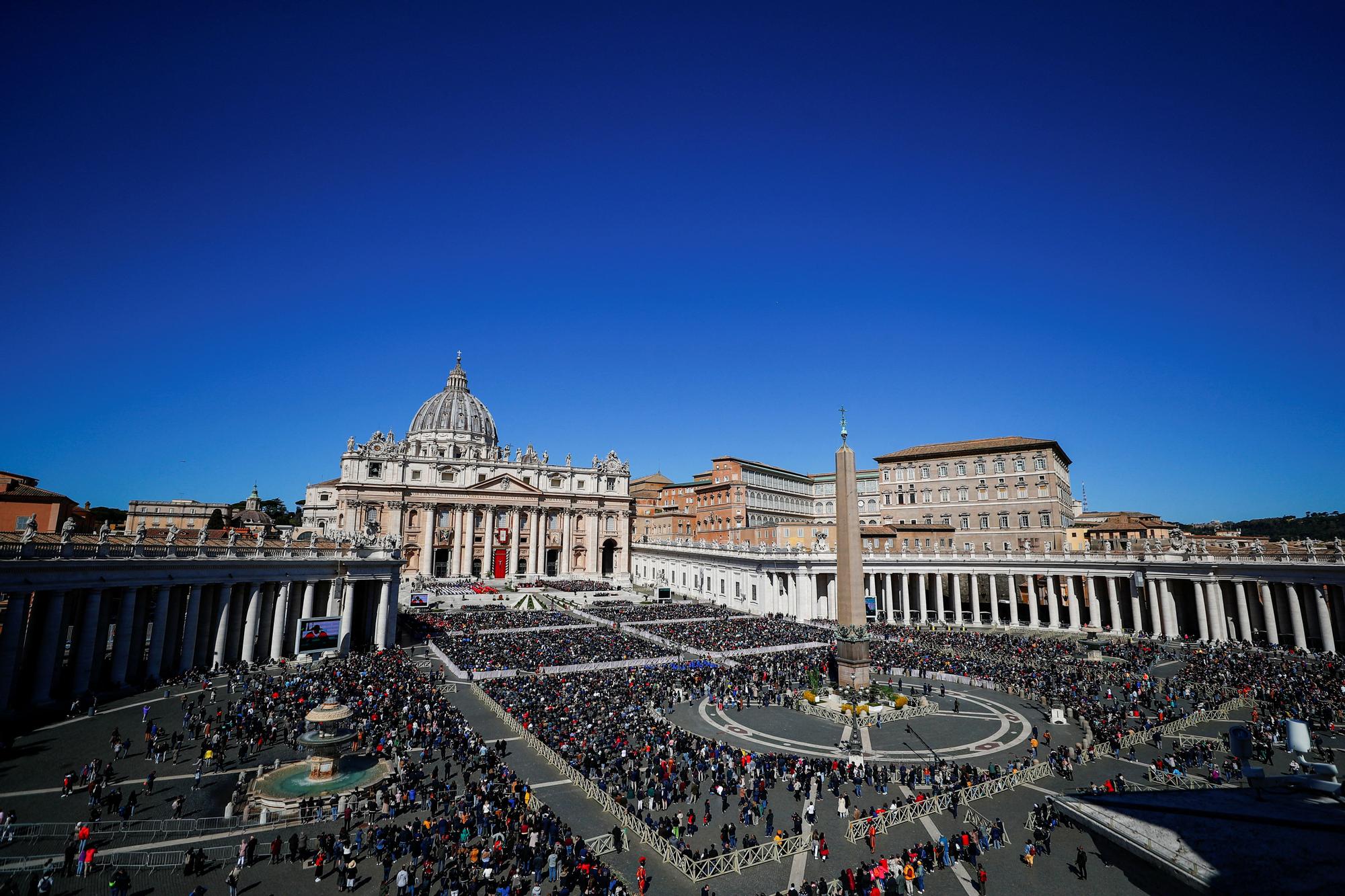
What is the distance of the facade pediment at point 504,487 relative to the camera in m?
88.3

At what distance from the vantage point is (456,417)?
364ft

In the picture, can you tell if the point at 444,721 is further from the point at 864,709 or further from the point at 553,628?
the point at 553,628

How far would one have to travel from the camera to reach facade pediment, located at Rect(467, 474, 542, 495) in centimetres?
8831

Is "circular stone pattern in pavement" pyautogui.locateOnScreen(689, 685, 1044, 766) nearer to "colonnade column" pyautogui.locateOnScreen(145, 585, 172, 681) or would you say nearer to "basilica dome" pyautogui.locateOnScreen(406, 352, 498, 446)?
"colonnade column" pyautogui.locateOnScreen(145, 585, 172, 681)

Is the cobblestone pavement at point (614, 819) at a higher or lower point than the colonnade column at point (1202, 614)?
lower

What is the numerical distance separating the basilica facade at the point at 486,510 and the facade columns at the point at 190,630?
43.0 m

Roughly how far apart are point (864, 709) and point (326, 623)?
26811 millimetres

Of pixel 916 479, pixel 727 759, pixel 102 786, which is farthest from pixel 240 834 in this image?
pixel 916 479

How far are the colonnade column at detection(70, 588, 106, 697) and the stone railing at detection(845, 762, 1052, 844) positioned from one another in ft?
101

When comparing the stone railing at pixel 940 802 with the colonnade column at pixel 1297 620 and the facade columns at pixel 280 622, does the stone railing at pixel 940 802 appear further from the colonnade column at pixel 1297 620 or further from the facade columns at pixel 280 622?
the facade columns at pixel 280 622

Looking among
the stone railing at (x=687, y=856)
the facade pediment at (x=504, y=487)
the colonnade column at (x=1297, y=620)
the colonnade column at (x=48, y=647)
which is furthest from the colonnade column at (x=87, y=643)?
the colonnade column at (x=1297, y=620)

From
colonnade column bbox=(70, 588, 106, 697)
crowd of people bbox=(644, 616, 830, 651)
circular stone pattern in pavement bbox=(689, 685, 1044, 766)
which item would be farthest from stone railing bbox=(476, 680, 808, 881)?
colonnade column bbox=(70, 588, 106, 697)

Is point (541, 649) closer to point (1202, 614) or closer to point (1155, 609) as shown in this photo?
point (1155, 609)

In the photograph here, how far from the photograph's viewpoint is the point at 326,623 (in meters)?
34.1
